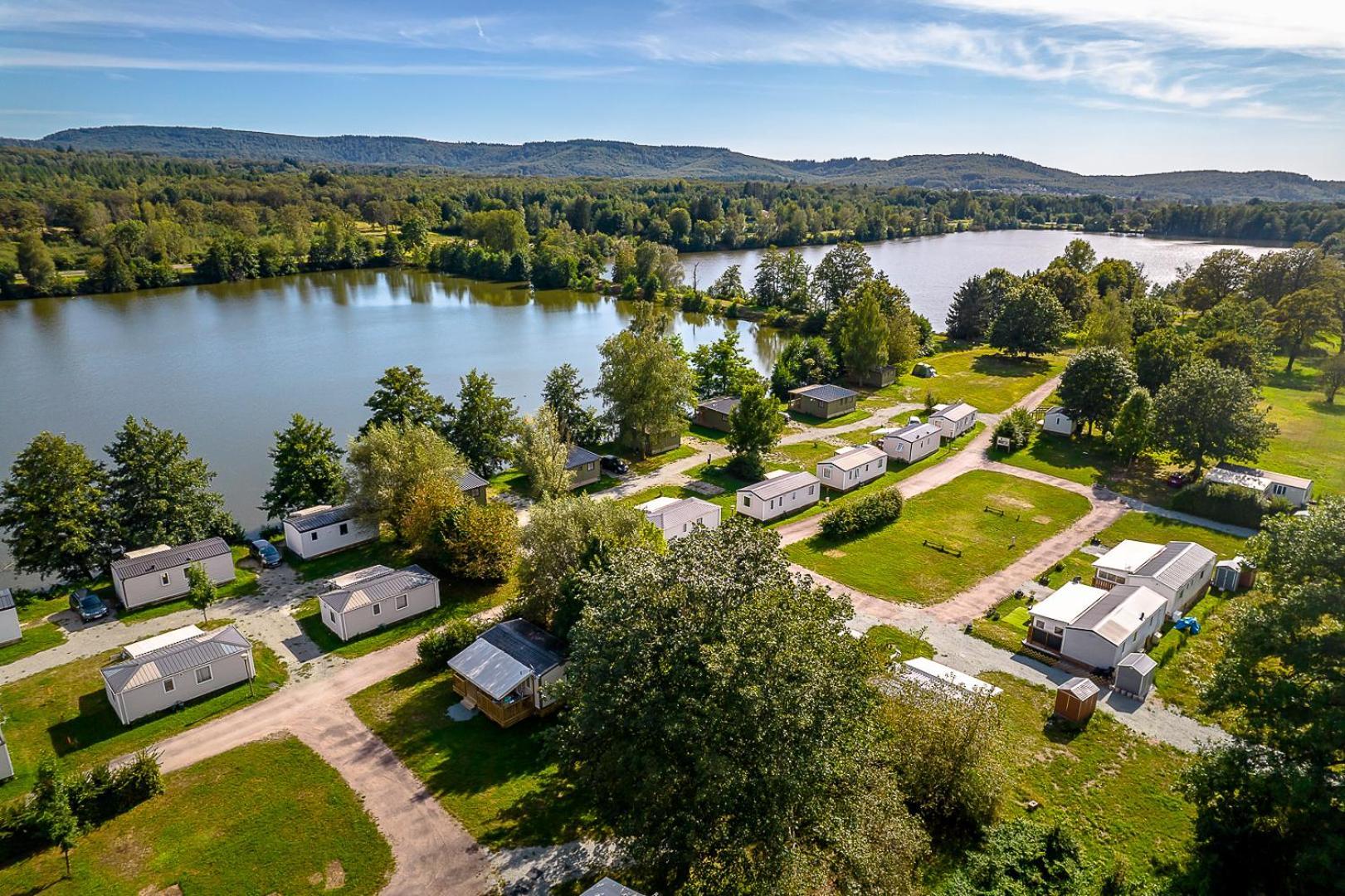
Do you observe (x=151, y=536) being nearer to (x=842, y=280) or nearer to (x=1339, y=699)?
(x=1339, y=699)

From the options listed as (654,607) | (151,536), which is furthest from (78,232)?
(654,607)

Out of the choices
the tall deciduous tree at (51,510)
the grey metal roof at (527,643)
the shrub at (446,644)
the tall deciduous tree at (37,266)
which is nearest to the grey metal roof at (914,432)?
the grey metal roof at (527,643)

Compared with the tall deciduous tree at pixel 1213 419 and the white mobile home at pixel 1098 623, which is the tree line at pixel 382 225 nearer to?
the tall deciduous tree at pixel 1213 419

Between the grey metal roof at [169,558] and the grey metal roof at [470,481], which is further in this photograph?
the grey metal roof at [470,481]

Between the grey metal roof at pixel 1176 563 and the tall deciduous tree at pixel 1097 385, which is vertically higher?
the tall deciduous tree at pixel 1097 385

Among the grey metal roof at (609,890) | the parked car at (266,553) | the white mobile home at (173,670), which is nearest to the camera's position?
the grey metal roof at (609,890)

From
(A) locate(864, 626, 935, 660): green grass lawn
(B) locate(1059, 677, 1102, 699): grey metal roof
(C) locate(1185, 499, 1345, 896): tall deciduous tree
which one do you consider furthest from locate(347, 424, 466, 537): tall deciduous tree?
(C) locate(1185, 499, 1345, 896): tall deciduous tree

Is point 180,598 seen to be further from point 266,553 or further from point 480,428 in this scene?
point 480,428

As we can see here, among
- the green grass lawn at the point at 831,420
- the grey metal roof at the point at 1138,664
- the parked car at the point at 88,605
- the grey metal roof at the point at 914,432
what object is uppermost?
the grey metal roof at the point at 914,432

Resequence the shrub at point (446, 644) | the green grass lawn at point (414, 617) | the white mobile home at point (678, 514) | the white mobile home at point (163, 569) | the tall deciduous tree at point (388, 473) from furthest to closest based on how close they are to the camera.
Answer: the white mobile home at point (678, 514), the tall deciduous tree at point (388, 473), the white mobile home at point (163, 569), the green grass lawn at point (414, 617), the shrub at point (446, 644)
